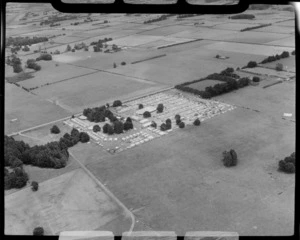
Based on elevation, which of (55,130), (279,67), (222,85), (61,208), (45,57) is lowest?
(61,208)

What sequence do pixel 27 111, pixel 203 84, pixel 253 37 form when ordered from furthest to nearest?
pixel 253 37
pixel 203 84
pixel 27 111

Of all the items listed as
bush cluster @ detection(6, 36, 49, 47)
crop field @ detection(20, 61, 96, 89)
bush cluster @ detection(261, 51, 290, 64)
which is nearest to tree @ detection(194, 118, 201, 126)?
bush cluster @ detection(261, 51, 290, 64)

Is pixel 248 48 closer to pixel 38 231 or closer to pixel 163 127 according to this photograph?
pixel 163 127

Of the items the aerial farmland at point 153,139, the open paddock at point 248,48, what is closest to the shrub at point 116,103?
the aerial farmland at point 153,139

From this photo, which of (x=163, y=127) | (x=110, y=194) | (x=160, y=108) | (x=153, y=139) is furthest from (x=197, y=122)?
(x=110, y=194)

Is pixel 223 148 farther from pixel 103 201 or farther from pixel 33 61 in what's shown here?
pixel 33 61

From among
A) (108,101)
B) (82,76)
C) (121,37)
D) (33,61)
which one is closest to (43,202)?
(108,101)

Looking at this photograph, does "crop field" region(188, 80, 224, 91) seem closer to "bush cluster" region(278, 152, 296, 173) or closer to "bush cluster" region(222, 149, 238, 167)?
"bush cluster" region(222, 149, 238, 167)
